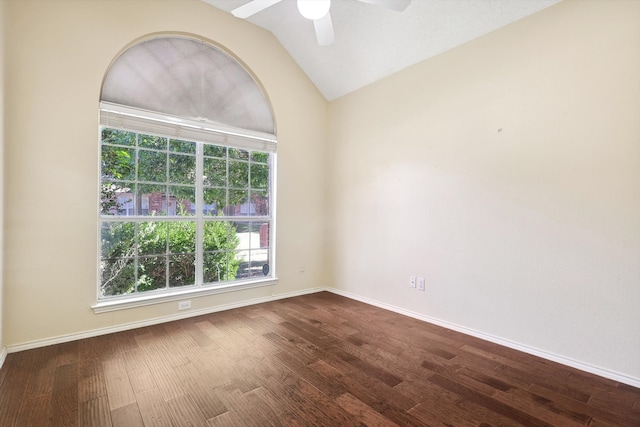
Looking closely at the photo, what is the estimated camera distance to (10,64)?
236cm

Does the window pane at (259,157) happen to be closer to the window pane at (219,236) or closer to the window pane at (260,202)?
the window pane at (260,202)

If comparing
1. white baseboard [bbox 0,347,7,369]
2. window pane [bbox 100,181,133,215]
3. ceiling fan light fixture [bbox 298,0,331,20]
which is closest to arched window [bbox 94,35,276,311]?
window pane [bbox 100,181,133,215]

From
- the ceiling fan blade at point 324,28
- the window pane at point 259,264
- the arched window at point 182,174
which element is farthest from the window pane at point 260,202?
the ceiling fan blade at point 324,28

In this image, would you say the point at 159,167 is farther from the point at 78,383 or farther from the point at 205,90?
the point at 78,383

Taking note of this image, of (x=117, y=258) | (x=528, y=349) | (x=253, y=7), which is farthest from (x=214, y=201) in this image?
(x=528, y=349)

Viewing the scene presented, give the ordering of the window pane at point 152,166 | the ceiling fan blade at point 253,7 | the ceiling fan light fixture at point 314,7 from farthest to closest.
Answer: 1. the window pane at point 152,166
2. the ceiling fan blade at point 253,7
3. the ceiling fan light fixture at point 314,7

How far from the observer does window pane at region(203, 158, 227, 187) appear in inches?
135

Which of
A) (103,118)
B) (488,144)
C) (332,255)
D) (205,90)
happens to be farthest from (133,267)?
(488,144)

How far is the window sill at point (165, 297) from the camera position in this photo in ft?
9.08

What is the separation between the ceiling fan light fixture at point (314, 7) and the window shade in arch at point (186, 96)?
1744 mm

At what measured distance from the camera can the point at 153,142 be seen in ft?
10.1

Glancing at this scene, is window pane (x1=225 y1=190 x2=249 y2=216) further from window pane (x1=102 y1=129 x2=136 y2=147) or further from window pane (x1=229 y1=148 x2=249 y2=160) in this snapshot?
window pane (x1=102 y1=129 x2=136 y2=147)

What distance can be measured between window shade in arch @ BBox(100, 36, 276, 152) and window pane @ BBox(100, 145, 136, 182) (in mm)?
239

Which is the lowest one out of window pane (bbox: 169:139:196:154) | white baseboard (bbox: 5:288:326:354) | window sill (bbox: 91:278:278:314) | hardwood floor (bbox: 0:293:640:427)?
hardwood floor (bbox: 0:293:640:427)
